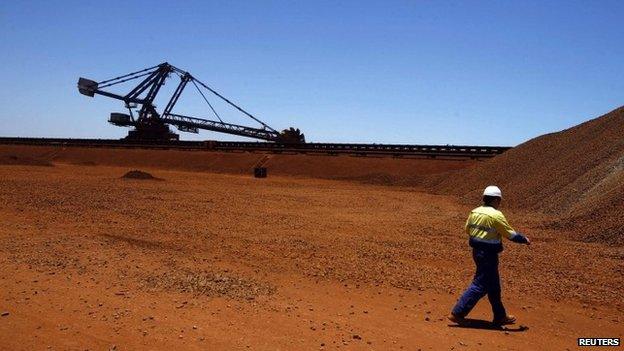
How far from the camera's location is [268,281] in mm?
7336

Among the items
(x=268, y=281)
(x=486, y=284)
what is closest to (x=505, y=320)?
(x=486, y=284)

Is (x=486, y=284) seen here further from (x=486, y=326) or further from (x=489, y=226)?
(x=489, y=226)

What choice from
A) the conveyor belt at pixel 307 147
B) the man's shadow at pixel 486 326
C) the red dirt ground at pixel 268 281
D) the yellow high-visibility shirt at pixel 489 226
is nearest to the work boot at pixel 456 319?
the man's shadow at pixel 486 326

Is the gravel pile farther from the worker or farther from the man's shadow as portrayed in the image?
the worker

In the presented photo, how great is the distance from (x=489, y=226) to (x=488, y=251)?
291 millimetres

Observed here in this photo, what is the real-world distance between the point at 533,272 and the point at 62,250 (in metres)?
7.99

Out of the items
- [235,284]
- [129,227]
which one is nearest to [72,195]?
[129,227]

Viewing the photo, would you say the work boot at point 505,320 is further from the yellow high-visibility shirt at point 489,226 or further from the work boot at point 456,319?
Answer: the yellow high-visibility shirt at point 489,226

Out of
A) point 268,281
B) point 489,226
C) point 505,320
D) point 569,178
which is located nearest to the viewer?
point 489,226

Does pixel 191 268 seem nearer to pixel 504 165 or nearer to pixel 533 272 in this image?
pixel 533 272

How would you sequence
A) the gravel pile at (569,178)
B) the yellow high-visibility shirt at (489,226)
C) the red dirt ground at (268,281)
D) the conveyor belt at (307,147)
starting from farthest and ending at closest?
the conveyor belt at (307,147) < the gravel pile at (569,178) < the yellow high-visibility shirt at (489,226) < the red dirt ground at (268,281)

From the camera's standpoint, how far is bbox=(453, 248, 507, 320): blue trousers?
570 cm

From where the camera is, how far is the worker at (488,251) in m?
5.66

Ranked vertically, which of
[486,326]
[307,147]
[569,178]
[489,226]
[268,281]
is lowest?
[486,326]
